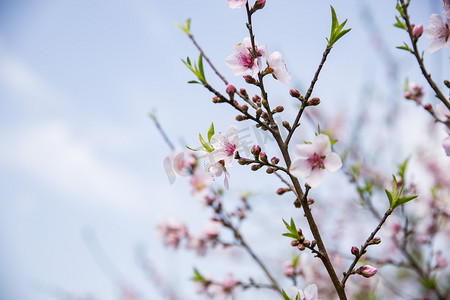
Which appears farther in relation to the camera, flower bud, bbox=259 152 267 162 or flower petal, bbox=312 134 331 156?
flower bud, bbox=259 152 267 162

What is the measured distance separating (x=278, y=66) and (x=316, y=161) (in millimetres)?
559

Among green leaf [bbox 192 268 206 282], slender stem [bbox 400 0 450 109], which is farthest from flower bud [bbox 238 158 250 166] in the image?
green leaf [bbox 192 268 206 282]

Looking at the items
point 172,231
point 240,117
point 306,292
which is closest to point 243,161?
point 240,117

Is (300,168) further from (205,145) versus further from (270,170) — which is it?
(205,145)

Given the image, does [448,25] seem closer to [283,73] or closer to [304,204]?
[283,73]

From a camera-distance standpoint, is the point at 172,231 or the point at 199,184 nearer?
the point at 199,184

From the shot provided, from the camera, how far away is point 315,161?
1396 millimetres

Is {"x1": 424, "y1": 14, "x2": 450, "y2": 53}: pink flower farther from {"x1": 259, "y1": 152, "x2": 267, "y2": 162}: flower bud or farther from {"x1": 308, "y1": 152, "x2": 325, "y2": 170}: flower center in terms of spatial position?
{"x1": 259, "y1": 152, "x2": 267, "y2": 162}: flower bud

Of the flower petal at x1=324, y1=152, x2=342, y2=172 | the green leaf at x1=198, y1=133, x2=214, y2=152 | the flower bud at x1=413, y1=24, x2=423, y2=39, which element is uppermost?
the flower bud at x1=413, y1=24, x2=423, y2=39

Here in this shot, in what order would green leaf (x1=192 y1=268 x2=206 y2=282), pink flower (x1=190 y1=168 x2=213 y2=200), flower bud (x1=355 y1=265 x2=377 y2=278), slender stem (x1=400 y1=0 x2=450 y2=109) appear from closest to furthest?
flower bud (x1=355 y1=265 x2=377 y2=278) < slender stem (x1=400 y1=0 x2=450 y2=109) < green leaf (x1=192 y1=268 x2=206 y2=282) < pink flower (x1=190 y1=168 x2=213 y2=200)

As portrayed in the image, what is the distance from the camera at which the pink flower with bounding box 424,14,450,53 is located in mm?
1676

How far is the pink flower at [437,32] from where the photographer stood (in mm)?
1676

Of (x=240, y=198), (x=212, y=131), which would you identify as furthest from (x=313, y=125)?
(x=212, y=131)

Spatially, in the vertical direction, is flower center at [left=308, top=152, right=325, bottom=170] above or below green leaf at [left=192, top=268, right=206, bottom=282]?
below
